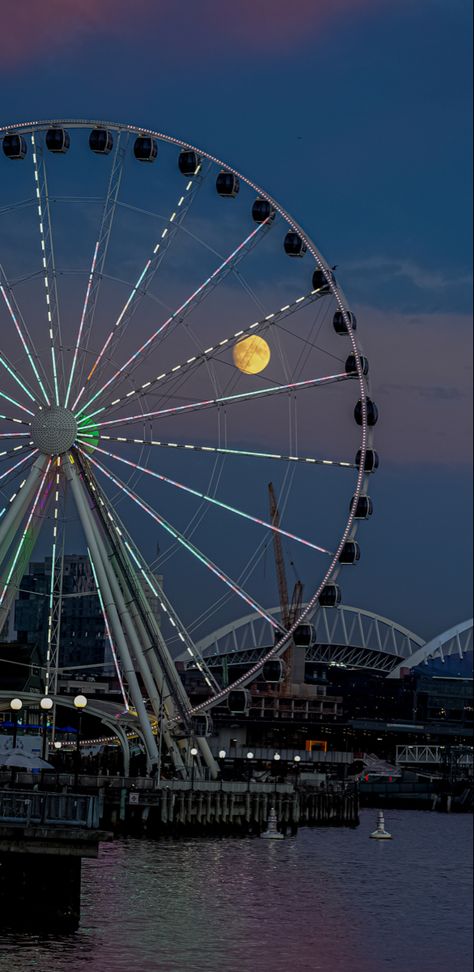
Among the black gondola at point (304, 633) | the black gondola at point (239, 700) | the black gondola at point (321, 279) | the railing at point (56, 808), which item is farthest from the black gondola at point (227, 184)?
the railing at point (56, 808)

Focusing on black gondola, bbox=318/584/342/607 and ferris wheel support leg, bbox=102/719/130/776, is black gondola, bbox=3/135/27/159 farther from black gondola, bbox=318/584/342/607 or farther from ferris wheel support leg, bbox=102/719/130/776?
ferris wheel support leg, bbox=102/719/130/776

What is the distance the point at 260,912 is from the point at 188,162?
103 ft

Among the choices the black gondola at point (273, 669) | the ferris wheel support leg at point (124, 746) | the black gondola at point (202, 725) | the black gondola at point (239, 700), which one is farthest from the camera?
the ferris wheel support leg at point (124, 746)

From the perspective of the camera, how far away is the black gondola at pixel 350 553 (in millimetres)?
67375

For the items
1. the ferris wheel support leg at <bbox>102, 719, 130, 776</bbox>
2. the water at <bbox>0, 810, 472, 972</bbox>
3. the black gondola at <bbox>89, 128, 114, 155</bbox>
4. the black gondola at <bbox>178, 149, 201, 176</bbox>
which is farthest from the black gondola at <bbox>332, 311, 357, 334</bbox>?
the ferris wheel support leg at <bbox>102, 719, 130, 776</bbox>

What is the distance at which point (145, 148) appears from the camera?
70125mm

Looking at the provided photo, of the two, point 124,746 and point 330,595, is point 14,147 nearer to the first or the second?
point 330,595

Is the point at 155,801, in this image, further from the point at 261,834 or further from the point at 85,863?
the point at 85,863

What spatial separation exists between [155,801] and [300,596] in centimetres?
12417

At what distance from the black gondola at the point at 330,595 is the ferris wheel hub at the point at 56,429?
37.9 feet

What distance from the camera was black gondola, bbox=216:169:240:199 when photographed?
70062mm

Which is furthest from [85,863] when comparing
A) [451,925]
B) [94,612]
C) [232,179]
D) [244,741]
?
[244,741]

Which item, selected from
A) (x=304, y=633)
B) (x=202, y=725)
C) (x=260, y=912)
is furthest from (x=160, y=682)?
(x=260, y=912)

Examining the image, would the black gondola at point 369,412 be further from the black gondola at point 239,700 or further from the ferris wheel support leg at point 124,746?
the ferris wheel support leg at point 124,746
